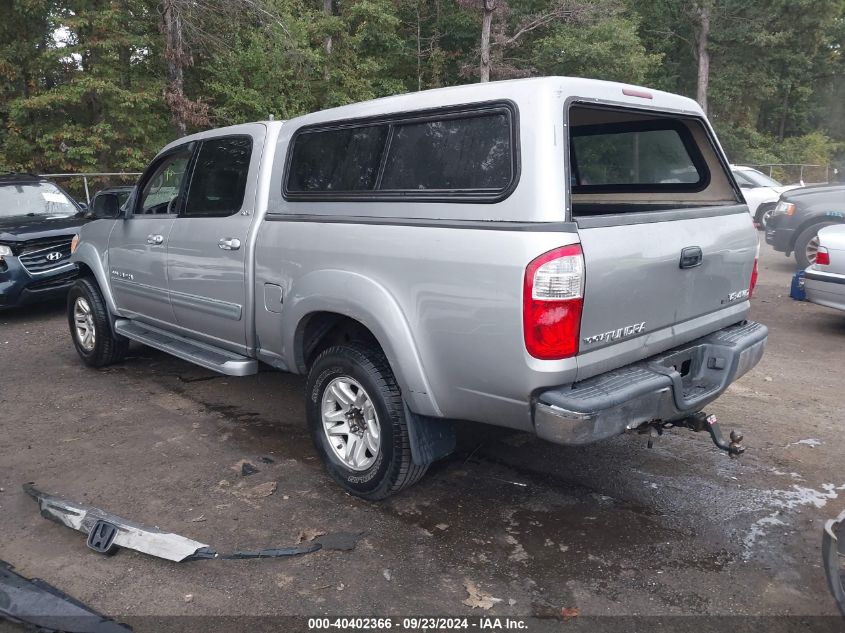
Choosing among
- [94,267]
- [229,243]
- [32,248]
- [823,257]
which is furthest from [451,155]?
[32,248]

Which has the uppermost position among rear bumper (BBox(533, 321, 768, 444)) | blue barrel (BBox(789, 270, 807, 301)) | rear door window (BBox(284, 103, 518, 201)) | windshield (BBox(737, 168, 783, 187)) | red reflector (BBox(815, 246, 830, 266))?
rear door window (BBox(284, 103, 518, 201))

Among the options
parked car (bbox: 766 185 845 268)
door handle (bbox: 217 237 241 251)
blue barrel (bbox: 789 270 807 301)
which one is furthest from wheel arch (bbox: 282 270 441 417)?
parked car (bbox: 766 185 845 268)

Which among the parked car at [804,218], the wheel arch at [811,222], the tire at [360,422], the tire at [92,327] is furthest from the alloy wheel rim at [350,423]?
the wheel arch at [811,222]

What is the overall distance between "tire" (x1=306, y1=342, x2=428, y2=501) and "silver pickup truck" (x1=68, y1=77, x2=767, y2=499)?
0.04 feet

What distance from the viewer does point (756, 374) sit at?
6.09 metres

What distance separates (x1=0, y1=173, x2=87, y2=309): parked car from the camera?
27.0ft

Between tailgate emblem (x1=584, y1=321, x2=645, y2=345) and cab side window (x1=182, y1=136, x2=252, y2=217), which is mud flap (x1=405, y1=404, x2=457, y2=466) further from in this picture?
cab side window (x1=182, y1=136, x2=252, y2=217)

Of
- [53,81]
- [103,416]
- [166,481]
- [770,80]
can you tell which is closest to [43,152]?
[53,81]

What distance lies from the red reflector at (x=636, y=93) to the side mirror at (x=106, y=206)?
3.92 meters

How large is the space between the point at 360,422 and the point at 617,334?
1463 mm

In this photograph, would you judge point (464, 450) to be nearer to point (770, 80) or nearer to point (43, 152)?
point (43, 152)

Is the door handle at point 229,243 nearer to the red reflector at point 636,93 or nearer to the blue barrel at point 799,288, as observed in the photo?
the red reflector at point 636,93

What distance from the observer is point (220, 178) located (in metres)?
4.73

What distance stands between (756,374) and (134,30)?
1918 centimetres
